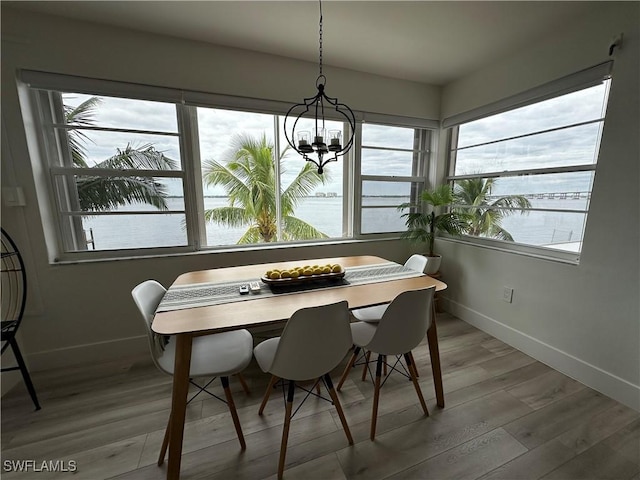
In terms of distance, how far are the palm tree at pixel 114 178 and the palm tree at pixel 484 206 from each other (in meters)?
2.86

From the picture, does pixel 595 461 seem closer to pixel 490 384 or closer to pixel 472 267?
pixel 490 384

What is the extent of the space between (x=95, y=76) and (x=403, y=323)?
265 cm

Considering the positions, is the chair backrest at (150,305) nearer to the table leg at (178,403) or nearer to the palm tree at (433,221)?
the table leg at (178,403)

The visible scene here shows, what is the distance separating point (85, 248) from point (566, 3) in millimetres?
3831

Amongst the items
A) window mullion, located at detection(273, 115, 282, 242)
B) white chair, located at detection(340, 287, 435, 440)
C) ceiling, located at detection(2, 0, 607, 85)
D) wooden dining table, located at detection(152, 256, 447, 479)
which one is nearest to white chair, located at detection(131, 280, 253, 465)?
wooden dining table, located at detection(152, 256, 447, 479)

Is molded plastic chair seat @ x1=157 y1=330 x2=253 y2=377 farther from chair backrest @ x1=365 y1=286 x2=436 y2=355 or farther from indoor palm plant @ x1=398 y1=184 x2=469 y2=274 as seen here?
indoor palm plant @ x1=398 y1=184 x2=469 y2=274

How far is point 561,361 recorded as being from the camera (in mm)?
1973

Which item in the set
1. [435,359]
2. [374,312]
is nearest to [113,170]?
[374,312]

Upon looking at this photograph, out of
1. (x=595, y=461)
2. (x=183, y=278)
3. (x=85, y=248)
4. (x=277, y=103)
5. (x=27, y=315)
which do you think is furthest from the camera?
(x=277, y=103)

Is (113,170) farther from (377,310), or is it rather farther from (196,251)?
(377,310)

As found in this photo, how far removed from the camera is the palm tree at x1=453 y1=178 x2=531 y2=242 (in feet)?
7.80

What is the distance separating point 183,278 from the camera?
1.77 metres

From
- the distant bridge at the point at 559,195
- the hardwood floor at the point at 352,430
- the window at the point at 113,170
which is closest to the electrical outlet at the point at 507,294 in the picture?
the hardwood floor at the point at 352,430

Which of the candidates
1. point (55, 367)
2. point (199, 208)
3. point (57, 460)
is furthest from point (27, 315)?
point (199, 208)
